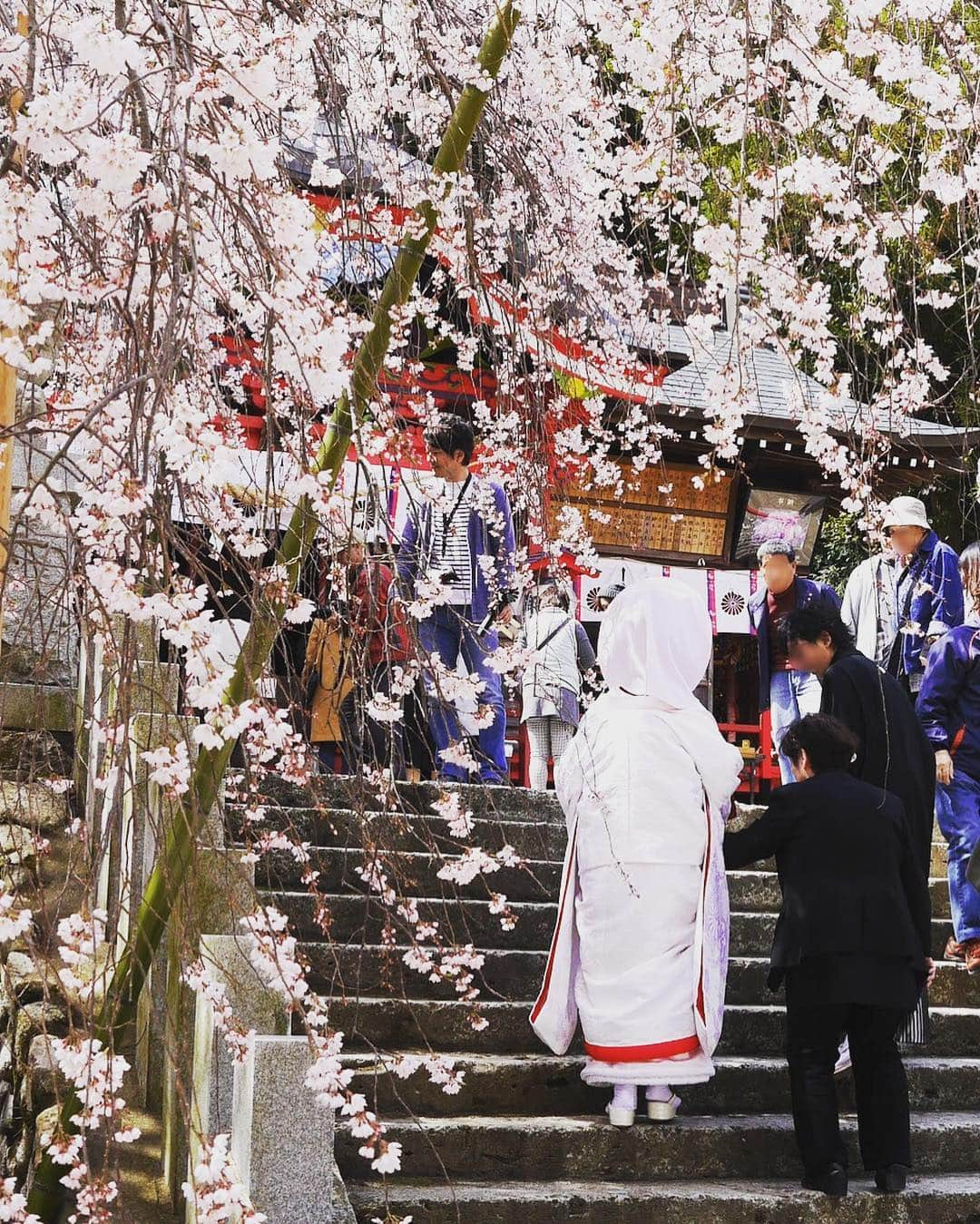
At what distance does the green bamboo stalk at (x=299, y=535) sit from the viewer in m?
3.61

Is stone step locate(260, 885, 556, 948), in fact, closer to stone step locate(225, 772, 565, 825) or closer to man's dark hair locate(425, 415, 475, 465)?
stone step locate(225, 772, 565, 825)

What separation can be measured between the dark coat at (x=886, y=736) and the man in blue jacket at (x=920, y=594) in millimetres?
1350

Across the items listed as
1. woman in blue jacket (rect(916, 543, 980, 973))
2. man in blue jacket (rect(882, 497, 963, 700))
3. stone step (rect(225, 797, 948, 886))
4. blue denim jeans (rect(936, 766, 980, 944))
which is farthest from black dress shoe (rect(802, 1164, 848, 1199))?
man in blue jacket (rect(882, 497, 963, 700))

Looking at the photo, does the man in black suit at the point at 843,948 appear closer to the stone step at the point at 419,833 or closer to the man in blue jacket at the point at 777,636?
the stone step at the point at 419,833

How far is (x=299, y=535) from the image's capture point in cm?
377

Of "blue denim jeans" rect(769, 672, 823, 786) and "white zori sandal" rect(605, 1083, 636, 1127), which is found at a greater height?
"blue denim jeans" rect(769, 672, 823, 786)

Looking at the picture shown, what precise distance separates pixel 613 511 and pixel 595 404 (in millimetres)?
7666

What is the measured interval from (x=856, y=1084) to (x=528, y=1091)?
1228 mm

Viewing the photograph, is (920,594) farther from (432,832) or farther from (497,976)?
(497,976)

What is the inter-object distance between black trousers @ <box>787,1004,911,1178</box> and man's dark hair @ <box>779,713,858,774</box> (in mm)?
921

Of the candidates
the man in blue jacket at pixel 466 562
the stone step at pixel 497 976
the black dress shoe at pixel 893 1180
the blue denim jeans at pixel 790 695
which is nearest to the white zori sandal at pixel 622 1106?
the stone step at pixel 497 976

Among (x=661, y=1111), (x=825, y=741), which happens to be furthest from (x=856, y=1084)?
(x=825, y=741)

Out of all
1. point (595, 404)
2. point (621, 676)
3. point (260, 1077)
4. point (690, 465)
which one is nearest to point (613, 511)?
point (690, 465)

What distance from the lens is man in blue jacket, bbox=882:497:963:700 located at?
7.04m
